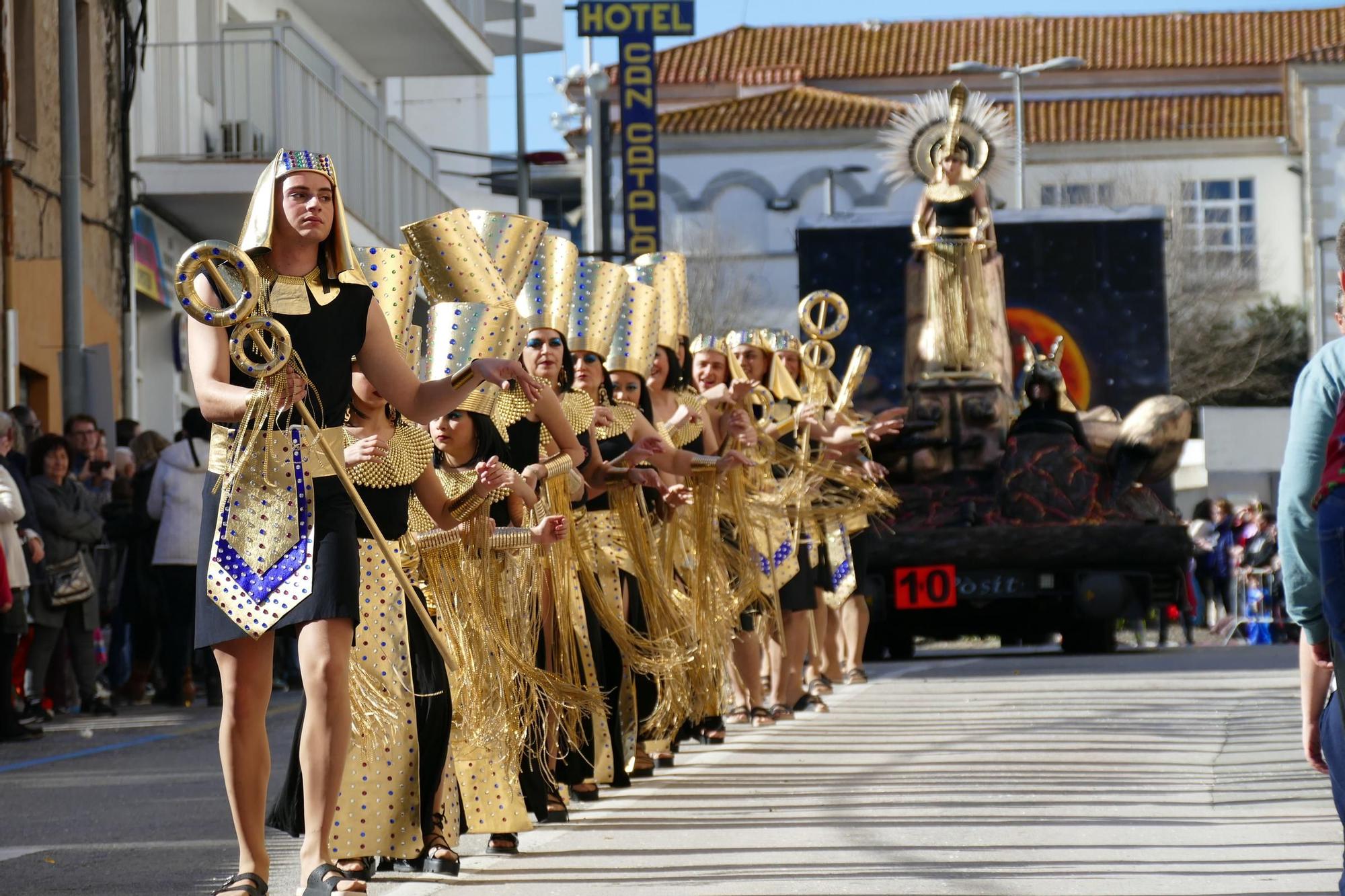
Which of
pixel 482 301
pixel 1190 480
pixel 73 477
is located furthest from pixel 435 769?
pixel 1190 480

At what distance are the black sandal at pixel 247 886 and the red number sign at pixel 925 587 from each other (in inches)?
532

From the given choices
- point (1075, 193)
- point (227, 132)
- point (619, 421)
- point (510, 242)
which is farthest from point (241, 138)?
point (1075, 193)

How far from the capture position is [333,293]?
6.93m

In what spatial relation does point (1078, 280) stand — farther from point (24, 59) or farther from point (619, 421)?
point (619, 421)

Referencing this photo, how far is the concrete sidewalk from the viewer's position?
7242mm

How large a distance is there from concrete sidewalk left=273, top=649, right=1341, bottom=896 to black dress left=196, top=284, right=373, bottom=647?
90 centimetres

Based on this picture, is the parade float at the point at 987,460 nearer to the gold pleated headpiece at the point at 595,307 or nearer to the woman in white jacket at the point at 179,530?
the woman in white jacket at the point at 179,530

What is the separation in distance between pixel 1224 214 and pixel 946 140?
47.2 m

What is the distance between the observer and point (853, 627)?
17.5m

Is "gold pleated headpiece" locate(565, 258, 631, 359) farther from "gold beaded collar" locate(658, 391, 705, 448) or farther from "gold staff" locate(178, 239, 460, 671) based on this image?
"gold staff" locate(178, 239, 460, 671)

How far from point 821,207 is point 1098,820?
57.1 meters

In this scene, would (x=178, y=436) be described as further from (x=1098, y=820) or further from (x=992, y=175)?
(x=1098, y=820)

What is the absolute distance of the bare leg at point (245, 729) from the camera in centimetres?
666

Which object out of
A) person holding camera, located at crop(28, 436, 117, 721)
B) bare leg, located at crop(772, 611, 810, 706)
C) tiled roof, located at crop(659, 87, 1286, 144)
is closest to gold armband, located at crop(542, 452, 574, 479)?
bare leg, located at crop(772, 611, 810, 706)
